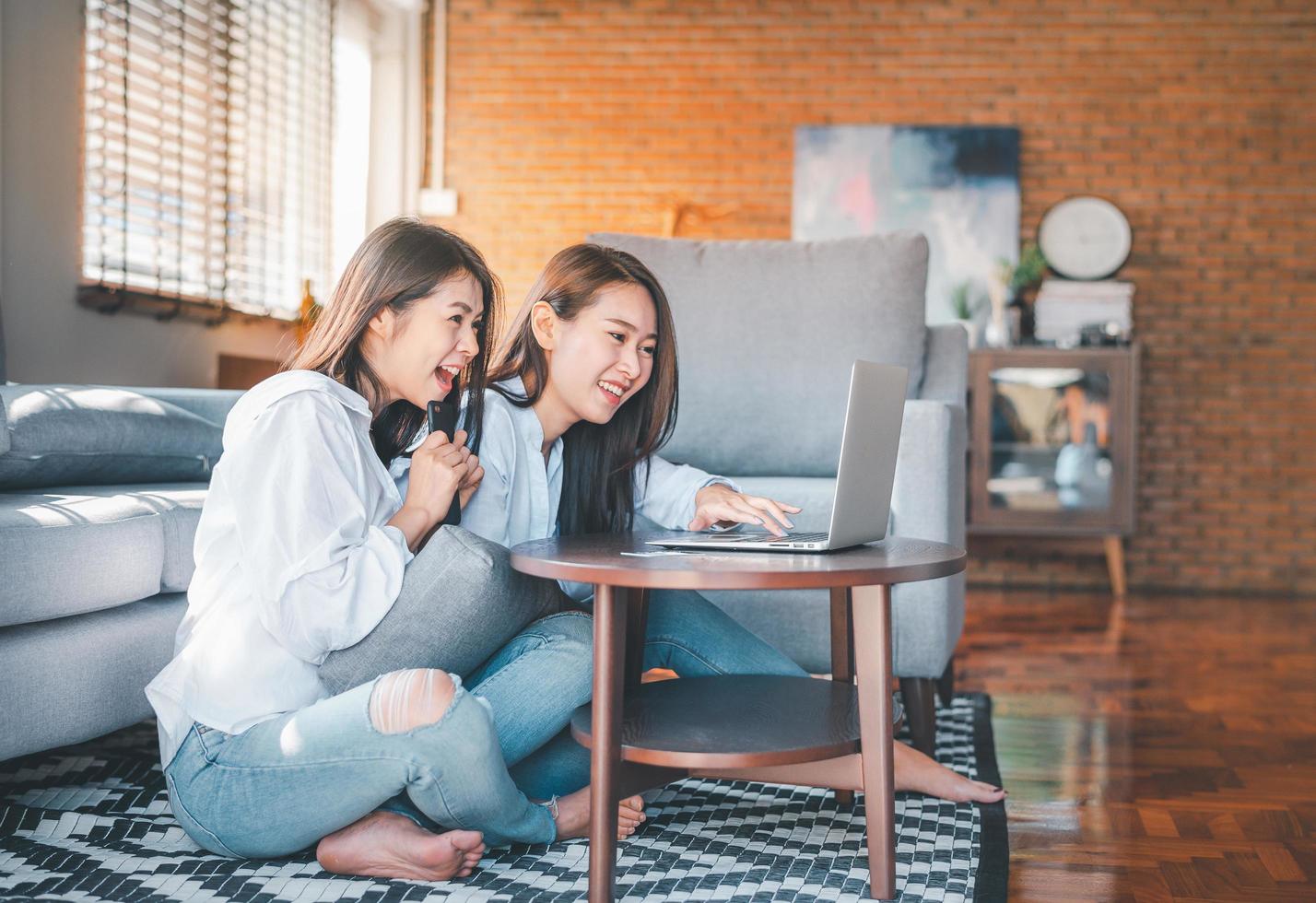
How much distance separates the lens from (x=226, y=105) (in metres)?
4.14

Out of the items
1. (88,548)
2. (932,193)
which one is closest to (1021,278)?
(932,193)

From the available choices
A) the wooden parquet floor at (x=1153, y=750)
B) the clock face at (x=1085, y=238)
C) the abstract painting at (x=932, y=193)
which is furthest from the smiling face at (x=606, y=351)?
the clock face at (x=1085, y=238)

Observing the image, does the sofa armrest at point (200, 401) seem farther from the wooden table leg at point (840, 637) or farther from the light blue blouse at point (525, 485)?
the wooden table leg at point (840, 637)

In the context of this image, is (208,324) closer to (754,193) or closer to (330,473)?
(754,193)

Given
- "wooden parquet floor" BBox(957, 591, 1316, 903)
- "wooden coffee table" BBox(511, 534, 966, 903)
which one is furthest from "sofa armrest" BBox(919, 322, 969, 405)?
"wooden coffee table" BBox(511, 534, 966, 903)

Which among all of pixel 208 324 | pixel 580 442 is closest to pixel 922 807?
pixel 580 442

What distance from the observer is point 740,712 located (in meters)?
1.48

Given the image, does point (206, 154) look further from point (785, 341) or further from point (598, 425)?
point (598, 425)

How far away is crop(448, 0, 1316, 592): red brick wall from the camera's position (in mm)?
4898

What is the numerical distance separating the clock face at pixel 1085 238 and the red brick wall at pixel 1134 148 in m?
0.08

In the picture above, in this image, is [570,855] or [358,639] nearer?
A: [358,639]

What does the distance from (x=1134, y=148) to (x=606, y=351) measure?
154 inches

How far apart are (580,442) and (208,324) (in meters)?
2.61

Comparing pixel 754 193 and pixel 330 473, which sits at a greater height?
pixel 754 193
